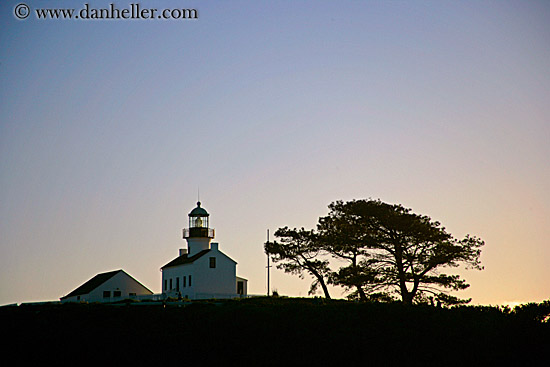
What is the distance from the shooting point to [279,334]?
3756cm

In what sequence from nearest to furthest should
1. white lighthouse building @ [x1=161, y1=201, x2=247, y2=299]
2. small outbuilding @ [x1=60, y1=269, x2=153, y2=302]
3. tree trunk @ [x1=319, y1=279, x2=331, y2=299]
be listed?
tree trunk @ [x1=319, y1=279, x2=331, y2=299] < white lighthouse building @ [x1=161, y1=201, x2=247, y2=299] < small outbuilding @ [x1=60, y1=269, x2=153, y2=302]

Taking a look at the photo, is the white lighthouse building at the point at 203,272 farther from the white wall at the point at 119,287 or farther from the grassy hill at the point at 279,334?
the grassy hill at the point at 279,334

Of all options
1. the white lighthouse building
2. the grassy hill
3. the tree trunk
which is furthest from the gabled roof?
the grassy hill

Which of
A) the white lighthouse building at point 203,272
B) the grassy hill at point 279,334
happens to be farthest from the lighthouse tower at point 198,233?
the grassy hill at point 279,334

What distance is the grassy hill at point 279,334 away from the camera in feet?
111

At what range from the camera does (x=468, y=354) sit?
113 feet

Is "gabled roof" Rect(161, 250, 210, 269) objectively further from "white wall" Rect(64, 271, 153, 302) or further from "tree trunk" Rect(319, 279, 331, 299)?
"tree trunk" Rect(319, 279, 331, 299)

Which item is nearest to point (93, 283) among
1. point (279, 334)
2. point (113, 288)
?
point (113, 288)

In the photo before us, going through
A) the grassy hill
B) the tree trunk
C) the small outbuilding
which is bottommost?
the grassy hill

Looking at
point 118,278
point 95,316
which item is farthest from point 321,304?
point 118,278

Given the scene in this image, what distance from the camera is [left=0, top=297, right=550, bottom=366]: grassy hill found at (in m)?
33.9

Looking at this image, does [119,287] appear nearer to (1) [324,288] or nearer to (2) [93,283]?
(2) [93,283]

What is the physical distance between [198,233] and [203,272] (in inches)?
233

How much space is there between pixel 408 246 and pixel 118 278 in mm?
28705
